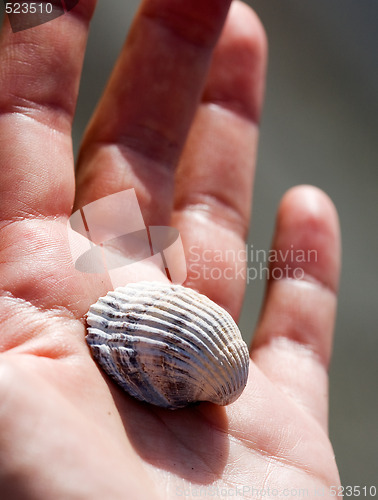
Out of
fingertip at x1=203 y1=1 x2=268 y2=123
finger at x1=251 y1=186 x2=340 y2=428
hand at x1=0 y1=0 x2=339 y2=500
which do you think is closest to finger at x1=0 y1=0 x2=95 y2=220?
hand at x1=0 y1=0 x2=339 y2=500

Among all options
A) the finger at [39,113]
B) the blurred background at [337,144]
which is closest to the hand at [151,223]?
the finger at [39,113]

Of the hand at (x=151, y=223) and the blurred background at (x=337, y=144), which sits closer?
the hand at (x=151, y=223)

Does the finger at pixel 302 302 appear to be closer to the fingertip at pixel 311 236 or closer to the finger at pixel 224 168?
the fingertip at pixel 311 236

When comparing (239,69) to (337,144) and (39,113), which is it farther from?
(337,144)

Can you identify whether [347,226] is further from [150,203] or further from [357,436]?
[150,203]

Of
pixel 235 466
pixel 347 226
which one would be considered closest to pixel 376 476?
pixel 347 226

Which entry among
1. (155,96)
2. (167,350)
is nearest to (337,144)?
(155,96)
